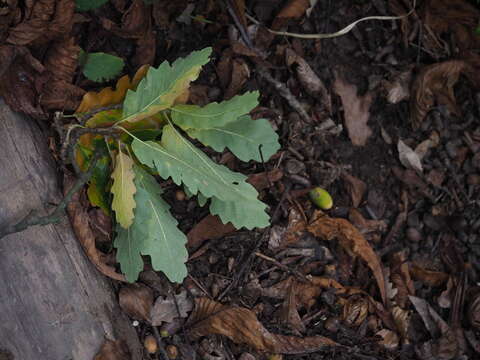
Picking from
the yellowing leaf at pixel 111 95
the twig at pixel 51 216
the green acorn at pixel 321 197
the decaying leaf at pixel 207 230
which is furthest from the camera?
the green acorn at pixel 321 197

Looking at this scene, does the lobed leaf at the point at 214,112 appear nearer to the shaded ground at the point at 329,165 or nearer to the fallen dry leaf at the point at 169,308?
the shaded ground at the point at 329,165

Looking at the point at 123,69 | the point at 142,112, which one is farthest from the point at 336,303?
the point at 123,69

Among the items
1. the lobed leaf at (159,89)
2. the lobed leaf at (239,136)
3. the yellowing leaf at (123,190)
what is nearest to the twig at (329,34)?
the lobed leaf at (239,136)

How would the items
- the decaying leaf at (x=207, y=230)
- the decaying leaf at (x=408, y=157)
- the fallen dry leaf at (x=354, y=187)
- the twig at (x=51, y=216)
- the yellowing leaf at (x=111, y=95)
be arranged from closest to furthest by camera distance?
the twig at (x=51, y=216)
the yellowing leaf at (x=111, y=95)
the decaying leaf at (x=207, y=230)
the fallen dry leaf at (x=354, y=187)
the decaying leaf at (x=408, y=157)

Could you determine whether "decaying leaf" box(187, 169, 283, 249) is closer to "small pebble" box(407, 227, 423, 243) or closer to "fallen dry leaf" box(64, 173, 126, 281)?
"fallen dry leaf" box(64, 173, 126, 281)

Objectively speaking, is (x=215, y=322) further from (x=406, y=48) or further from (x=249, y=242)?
(x=406, y=48)

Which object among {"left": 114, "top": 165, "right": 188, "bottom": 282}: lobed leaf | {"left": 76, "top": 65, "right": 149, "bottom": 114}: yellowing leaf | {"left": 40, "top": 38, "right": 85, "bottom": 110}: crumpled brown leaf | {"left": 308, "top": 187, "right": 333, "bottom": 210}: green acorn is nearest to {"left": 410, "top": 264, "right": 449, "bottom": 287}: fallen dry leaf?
{"left": 308, "top": 187, "right": 333, "bottom": 210}: green acorn
